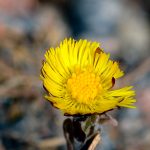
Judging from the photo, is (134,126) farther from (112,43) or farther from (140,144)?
(112,43)

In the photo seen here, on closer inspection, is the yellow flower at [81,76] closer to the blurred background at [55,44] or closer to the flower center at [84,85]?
the flower center at [84,85]

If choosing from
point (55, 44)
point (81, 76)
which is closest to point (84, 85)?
point (81, 76)

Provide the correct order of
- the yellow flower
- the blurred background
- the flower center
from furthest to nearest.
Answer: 1. the blurred background
2. the flower center
3. the yellow flower

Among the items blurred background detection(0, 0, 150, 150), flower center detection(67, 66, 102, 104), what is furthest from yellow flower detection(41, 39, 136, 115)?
blurred background detection(0, 0, 150, 150)

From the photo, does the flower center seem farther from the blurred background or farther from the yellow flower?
the blurred background

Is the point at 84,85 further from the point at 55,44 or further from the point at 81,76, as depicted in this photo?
the point at 55,44

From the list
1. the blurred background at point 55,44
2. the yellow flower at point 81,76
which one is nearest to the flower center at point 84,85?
the yellow flower at point 81,76
